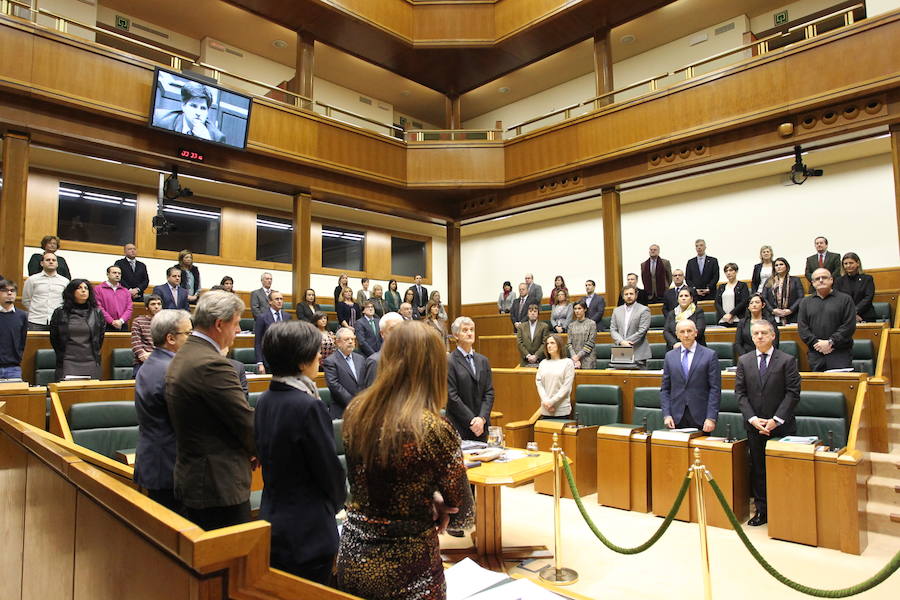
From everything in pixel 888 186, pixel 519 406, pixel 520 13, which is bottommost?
pixel 519 406

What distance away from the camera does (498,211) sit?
901 cm

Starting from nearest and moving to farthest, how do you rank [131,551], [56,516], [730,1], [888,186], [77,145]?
[131,551] → [56,516] → [77,145] → [888,186] → [730,1]

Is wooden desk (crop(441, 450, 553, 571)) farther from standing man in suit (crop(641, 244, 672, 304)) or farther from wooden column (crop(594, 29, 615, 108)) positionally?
wooden column (crop(594, 29, 615, 108))

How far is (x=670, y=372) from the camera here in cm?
387

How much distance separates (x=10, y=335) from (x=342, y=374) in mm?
2289

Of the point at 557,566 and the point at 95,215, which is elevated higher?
the point at 95,215

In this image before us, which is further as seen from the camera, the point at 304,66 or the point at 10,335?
the point at 304,66

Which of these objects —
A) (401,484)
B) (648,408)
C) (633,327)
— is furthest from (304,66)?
(401,484)

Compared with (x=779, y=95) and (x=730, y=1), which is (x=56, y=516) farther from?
(x=730, y=1)

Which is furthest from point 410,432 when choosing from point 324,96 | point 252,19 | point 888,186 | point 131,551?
point 324,96

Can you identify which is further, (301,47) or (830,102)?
(301,47)

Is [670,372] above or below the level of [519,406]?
above

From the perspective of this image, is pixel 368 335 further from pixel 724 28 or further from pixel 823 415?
pixel 724 28

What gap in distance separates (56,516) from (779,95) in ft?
23.1
